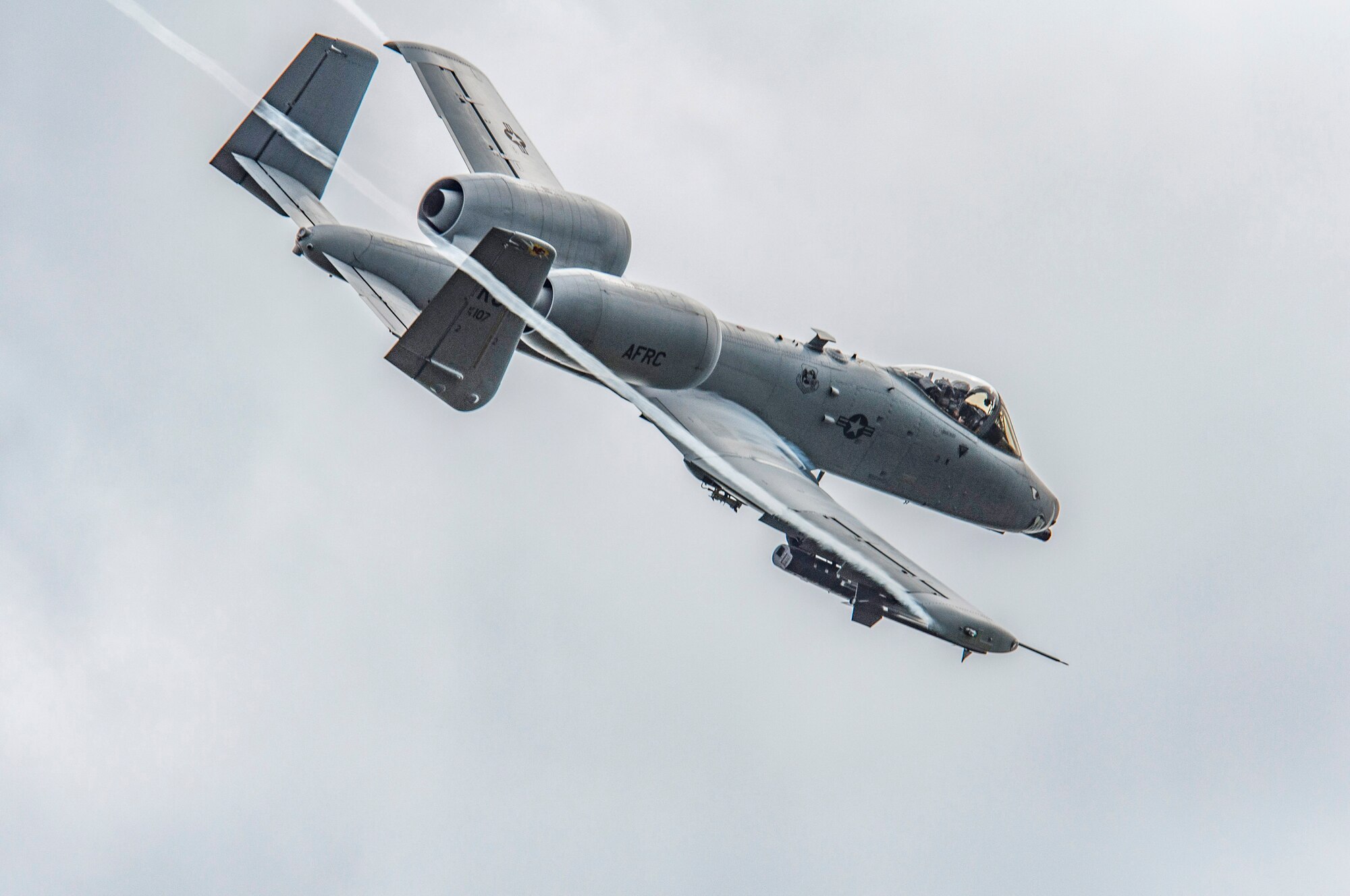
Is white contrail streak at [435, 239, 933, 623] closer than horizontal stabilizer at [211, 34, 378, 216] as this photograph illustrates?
Yes

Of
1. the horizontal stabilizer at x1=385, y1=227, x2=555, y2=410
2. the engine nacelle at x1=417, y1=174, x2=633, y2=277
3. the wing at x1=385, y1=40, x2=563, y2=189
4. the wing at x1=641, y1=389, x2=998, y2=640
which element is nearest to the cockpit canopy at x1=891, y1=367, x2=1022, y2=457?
the wing at x1=641, y1=389, x2=998, y2=640

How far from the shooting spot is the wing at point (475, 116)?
22031 mm

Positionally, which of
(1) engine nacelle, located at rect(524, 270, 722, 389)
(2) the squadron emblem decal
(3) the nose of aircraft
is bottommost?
(1) engine nacelle, located at rect(524, 270, 722, 389)

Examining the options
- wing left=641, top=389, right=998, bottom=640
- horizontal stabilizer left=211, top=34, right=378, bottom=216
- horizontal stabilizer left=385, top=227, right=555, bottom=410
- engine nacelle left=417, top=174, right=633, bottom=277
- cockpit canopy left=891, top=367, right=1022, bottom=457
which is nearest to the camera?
horizontal stabilizer left=385, top=227, right=555, bottom=410

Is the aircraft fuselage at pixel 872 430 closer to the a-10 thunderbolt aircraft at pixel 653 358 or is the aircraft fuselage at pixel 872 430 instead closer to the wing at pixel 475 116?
the a-10 thunderbolt aircraft at pixel 653 358

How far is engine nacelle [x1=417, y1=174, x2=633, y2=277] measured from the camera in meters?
17.6

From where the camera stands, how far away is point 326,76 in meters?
18.4

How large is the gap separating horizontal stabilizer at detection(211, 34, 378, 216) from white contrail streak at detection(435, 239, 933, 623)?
2.78m

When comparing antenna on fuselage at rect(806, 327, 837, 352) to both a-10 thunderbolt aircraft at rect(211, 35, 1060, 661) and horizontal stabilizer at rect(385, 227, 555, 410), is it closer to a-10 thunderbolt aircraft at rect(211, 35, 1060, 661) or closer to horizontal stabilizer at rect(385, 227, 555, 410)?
Answer: a-10 thunderbolt aircraft at rect(211, 35, 1060, 661)

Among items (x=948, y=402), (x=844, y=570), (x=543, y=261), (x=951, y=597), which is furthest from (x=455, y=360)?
(x=948, y=402)

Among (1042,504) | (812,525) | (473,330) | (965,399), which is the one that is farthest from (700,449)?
(1042,504)

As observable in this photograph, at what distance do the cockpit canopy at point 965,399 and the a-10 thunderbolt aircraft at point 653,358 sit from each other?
0.03 m

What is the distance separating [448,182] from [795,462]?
6.78 m

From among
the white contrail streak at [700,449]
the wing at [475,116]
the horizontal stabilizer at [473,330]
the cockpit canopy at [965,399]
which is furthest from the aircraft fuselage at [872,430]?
the horizontal stabilizer at [473,330]
